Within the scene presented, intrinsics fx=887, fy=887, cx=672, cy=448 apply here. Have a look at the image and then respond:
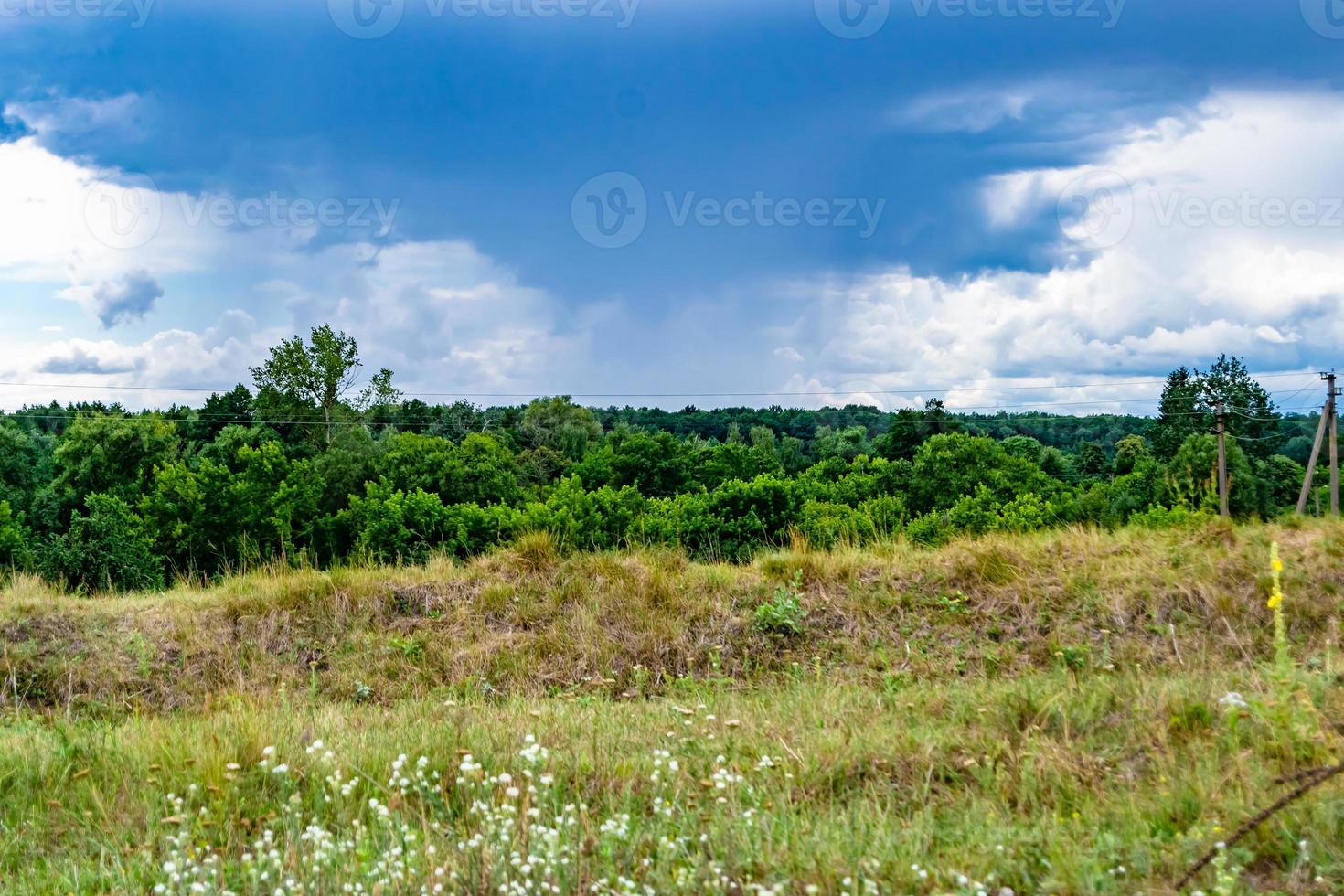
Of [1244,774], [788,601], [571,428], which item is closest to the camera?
[1244,774]

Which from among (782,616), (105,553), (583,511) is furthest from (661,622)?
(105,553)

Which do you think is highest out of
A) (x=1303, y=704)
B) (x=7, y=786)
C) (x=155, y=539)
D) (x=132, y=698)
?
(x=1303, y=704)

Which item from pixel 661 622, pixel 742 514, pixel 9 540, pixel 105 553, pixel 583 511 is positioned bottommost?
pixel 9 540

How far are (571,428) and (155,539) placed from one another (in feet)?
180

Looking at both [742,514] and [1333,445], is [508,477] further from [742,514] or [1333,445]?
[1333,445]

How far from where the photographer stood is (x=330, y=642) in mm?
10547

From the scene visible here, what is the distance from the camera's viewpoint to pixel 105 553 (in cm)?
3878

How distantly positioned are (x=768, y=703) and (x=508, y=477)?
182 ft

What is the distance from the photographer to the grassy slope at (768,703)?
3.79 metres

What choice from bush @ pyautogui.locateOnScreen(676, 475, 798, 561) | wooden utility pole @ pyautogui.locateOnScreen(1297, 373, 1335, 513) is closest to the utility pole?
wooden utility pole @ pyautogui.locateOnScreen(1297, 373, 1335, 513)

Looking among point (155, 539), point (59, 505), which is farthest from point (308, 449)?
point (155, 539)

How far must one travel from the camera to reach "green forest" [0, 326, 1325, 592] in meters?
38.6

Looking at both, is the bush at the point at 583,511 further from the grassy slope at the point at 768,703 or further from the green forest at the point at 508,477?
the grassy slope at the point at 768,703

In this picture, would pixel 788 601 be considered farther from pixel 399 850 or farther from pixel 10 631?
pixel 10 631
